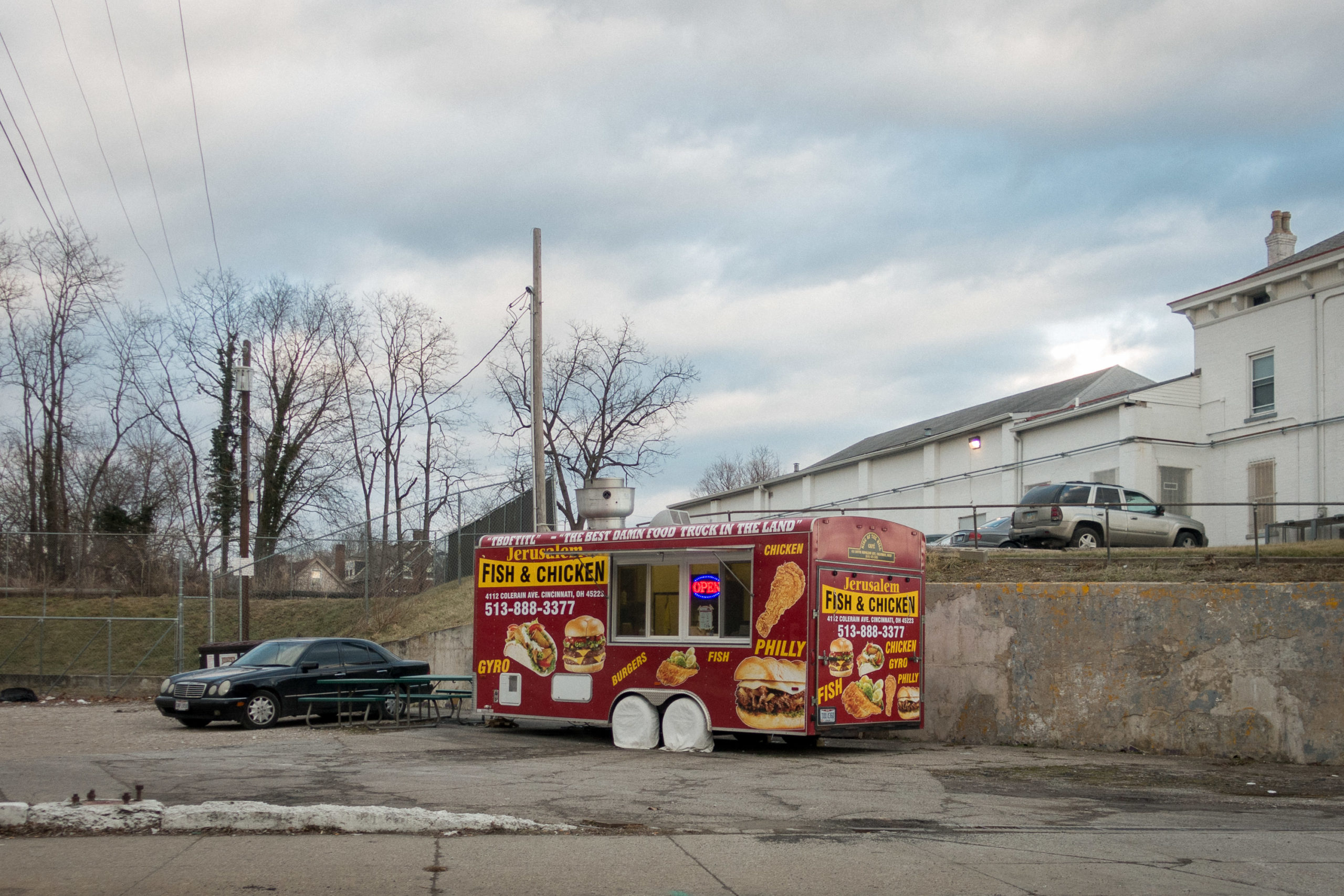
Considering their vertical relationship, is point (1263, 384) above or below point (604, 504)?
above

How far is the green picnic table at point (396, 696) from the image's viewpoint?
17.9 metres

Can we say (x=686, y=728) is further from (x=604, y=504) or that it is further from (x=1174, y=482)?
(x=1174, y=482)

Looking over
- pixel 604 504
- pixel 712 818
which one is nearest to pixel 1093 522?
pixel 604 504

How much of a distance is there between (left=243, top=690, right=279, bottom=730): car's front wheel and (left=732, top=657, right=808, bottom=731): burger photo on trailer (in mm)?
8050

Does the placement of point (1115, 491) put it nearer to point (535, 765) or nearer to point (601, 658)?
point (601, 658)

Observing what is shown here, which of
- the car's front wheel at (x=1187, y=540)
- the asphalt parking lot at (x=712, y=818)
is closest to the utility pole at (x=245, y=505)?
the asphalt parking lot at (x=712, y=818)

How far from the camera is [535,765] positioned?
41.4ft

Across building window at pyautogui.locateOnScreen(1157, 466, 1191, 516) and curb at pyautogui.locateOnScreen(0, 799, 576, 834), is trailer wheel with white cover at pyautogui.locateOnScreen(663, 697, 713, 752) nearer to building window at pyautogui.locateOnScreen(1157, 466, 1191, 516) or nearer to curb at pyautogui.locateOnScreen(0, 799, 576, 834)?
curb at pyautogui.locateOnScreen(0, 799, 576, 834)

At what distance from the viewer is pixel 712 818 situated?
9.13 metres

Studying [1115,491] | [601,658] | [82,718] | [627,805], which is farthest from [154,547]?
[627,805]

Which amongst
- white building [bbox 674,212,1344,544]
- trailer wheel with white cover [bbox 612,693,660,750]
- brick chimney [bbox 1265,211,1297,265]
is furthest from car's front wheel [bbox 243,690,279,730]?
brick chimney [bbox 1265,211,1297,265]

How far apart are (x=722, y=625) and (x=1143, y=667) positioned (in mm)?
5515

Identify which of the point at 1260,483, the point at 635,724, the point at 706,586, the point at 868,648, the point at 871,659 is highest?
the point at 1260,483

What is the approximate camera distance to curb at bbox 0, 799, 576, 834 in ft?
26.3
